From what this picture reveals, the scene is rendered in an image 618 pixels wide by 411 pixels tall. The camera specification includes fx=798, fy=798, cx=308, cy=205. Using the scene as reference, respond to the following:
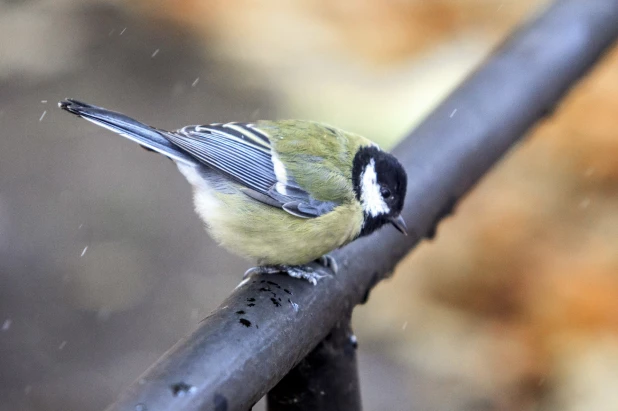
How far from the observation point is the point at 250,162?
2.14 metres

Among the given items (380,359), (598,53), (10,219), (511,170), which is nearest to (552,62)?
(598,53)

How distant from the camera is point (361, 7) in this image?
18.4ft

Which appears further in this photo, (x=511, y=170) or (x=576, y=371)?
(x=511, y=170)

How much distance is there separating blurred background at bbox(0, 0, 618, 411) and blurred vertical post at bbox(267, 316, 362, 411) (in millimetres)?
1649

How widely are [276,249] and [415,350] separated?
171 cm

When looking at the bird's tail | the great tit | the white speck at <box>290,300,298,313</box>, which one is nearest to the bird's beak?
the great tit

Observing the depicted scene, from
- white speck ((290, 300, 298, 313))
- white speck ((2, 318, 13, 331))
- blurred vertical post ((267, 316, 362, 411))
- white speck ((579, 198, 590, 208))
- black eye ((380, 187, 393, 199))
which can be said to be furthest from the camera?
white speck ((579, 198, 590, 208))

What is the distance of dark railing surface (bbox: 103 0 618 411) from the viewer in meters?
1.01

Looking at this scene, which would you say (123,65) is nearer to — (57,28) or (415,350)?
(57,28)

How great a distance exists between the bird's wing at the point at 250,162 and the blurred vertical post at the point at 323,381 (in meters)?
0.60

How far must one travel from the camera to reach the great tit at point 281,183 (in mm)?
1960

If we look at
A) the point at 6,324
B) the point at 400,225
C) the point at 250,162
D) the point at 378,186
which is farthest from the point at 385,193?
the point at 6,324

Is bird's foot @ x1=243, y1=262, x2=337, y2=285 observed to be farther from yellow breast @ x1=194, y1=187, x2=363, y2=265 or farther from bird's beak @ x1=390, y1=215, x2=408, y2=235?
bird's beak @ x1=390, y1=215, x2=408, y2=235

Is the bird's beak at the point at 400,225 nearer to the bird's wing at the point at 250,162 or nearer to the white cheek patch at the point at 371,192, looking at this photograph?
the white cheek patch at the point at 371,192
